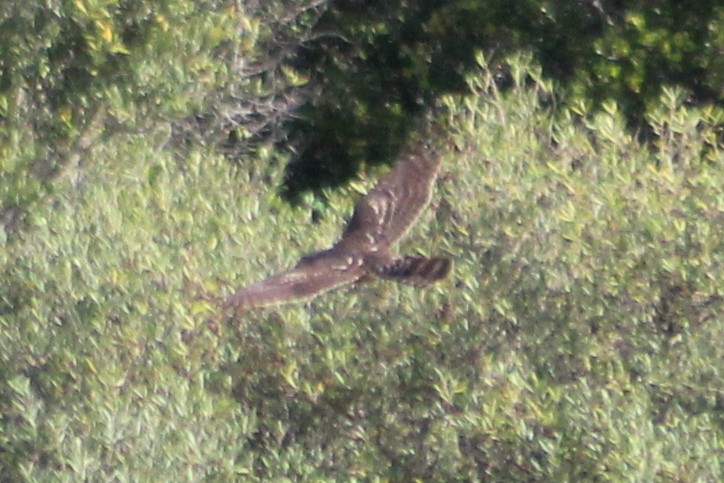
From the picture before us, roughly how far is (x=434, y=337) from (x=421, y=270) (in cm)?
27

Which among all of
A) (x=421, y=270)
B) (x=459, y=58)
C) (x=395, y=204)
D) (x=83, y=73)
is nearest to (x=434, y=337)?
(x=421, y=270)

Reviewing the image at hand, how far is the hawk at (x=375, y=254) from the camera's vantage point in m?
4.80

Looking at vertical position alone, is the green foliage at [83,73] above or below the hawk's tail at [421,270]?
above

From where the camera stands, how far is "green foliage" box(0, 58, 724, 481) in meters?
4.20

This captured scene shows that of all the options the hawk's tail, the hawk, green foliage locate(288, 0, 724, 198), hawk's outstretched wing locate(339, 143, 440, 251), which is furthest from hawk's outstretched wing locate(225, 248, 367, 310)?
green foliage locate(288, 0, 724, 198)

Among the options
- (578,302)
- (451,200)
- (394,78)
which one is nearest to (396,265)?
(451,200)

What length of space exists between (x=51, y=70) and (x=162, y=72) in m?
0.46

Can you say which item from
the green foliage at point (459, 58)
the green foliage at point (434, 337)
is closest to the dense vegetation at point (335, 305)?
the green foliage at point (434, 337)

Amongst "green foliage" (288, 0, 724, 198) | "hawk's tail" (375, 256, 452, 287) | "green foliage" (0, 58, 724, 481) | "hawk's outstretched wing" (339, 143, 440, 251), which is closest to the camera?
"green foliage" (0, 58, 724, 481)

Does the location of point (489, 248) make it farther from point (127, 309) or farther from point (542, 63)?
point (542, 63)

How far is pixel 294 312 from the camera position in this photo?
4.83m

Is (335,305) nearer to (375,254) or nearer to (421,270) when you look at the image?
(375,254)

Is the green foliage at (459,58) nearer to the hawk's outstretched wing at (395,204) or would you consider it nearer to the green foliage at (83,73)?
the hawk's outstretched wing at (395,204)

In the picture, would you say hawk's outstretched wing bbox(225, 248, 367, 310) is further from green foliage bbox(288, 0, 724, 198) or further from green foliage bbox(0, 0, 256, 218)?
green foliage bbox(288, 0, 724, 198)
